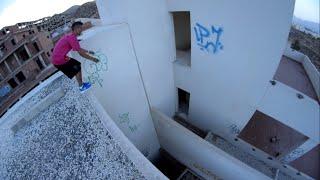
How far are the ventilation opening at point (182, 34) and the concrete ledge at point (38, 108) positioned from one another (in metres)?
4.79

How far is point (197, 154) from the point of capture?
6887mm

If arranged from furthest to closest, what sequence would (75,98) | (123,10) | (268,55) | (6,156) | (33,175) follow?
(123,10)
(268,55)
(75,98)
(6,156)
(33,175)

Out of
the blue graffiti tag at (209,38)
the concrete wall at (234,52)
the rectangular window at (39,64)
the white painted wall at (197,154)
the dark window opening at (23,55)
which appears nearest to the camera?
the concrete wall at (234,52)

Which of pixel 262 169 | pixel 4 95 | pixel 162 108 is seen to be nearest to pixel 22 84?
pixel 4 95

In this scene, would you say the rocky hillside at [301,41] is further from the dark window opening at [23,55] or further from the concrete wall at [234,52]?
the concrete wall at [234,52]

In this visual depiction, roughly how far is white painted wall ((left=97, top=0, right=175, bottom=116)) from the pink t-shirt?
5.65 ft

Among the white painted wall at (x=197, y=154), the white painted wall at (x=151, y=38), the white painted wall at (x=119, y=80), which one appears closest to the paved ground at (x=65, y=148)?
the white painted wall at (x=119, y=80)

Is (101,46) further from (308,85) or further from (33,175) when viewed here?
(308,85)

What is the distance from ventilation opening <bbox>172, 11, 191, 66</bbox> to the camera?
8047mm

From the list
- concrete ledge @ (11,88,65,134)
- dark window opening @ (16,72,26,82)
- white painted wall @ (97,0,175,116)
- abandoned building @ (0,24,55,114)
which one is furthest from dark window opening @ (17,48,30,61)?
concrete ledge @ (11,88,65,134)

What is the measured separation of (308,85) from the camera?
645 centimetres

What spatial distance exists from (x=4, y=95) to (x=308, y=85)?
989 inches

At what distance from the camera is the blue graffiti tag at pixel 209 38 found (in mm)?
5809

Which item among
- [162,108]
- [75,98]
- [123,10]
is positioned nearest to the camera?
[75,98]
